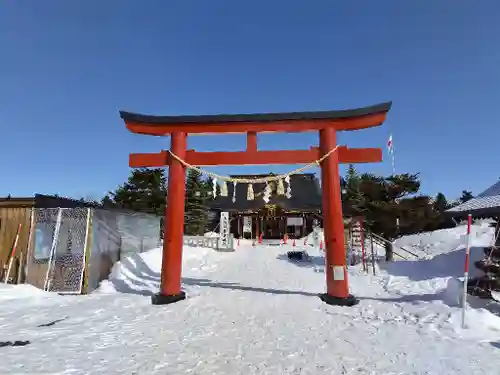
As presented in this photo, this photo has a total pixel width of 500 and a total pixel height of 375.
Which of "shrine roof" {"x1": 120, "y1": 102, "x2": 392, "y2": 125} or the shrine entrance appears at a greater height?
"shrine roof" {"x1": 120, "y1": 102, "x2": 392, "y2": 125}

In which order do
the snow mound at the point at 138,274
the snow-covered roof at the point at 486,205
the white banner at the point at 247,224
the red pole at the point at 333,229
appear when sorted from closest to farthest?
the snow-covered roof at the point at 486,205
the red pole at the point at 333,229
the snow mound at the point at 138,274
the white banner at the point at 247,224

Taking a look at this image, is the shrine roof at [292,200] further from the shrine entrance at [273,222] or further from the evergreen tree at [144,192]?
the evergreen tree at [144,192]

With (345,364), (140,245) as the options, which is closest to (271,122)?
(345,364)

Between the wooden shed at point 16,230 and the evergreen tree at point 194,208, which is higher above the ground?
the evergreen tree at point 194,208

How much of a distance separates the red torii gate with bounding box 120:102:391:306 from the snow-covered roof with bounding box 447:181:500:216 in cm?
251

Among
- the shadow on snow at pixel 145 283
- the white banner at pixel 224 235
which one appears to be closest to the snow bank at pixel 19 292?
the shadow on snow at pixel 145 283

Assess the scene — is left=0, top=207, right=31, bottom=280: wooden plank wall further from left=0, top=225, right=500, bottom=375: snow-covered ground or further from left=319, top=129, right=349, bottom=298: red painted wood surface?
left=319, top=129, right=349, bottom=298: red painted wood surface

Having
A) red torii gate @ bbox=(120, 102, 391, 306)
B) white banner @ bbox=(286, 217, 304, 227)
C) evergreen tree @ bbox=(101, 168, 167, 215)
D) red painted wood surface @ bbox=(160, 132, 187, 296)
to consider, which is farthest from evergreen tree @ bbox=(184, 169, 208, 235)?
red painted wood surface @ bbox=(160, 132, 187, 296)

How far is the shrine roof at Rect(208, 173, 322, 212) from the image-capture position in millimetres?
35062

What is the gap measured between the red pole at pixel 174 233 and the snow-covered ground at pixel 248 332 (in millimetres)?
435

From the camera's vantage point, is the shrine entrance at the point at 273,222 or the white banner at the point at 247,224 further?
the shrine entrance at the point at 273,222

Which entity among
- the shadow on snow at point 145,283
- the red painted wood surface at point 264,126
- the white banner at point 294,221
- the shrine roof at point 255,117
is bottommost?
the shadow on snow at point 145,283

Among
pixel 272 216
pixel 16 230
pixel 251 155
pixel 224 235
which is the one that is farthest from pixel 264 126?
pixel 272 216

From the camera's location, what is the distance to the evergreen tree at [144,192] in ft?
95.5
